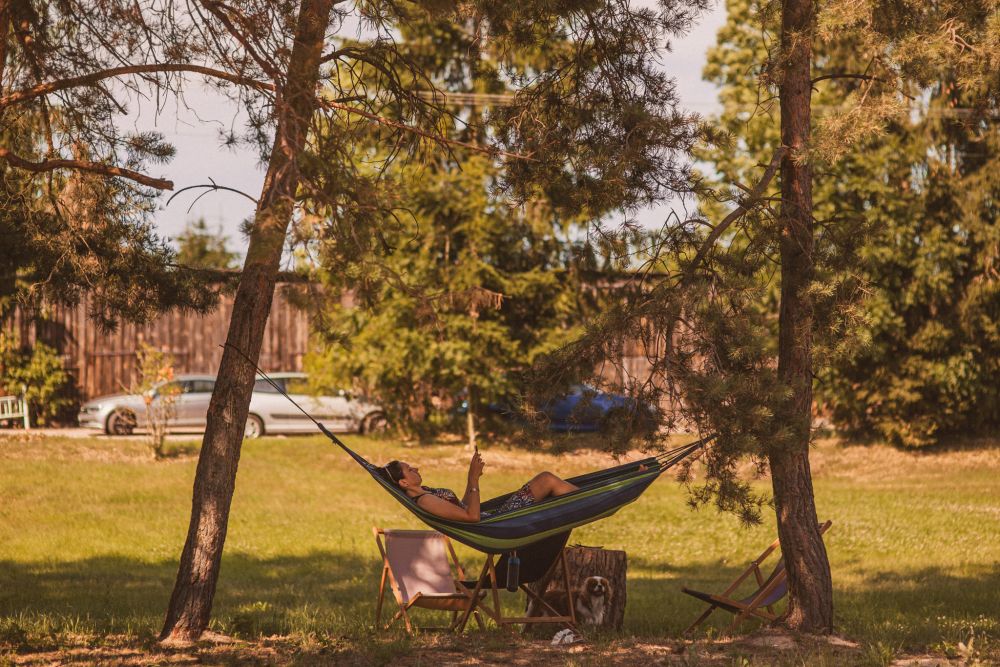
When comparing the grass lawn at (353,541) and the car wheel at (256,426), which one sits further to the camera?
the car wheel at (256,426)

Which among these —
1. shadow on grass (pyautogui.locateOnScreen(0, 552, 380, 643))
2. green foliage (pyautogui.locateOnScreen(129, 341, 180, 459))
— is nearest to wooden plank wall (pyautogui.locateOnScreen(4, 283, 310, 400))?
Result: green foliage (pyautogui.locateOnScreen(129, 341, 180, 459))

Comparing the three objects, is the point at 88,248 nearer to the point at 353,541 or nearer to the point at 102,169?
the point at 102,169

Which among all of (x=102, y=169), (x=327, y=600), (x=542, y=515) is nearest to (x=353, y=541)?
(x=327, y=600)

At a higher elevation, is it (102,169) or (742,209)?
(102,169)

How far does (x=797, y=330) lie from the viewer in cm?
595

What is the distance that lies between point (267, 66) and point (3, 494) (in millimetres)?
8726

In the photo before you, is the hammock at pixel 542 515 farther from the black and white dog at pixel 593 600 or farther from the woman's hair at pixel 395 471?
the black and white dog at pixel 593 600

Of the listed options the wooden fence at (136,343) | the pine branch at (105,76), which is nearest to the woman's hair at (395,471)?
the pine branch at (105,76)

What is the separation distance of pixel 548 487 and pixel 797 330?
66.1 inches

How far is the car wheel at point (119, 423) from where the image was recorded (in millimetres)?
16375

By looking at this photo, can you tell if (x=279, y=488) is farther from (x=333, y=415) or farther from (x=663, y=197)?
(x=663, y=197)

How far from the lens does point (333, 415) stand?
1730 centimetres

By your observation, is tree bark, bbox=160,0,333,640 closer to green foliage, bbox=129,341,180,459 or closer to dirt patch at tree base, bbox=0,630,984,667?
dirt patch at tree base, bbox=0,630,984,667

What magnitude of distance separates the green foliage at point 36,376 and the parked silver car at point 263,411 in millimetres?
725
